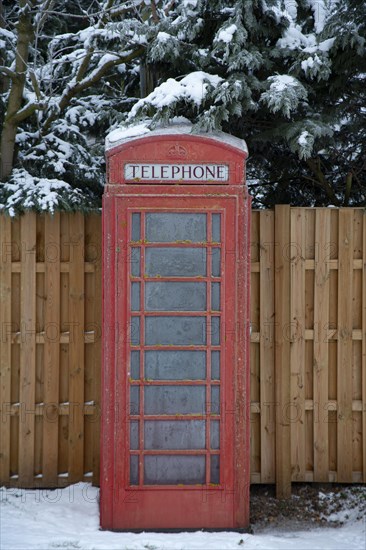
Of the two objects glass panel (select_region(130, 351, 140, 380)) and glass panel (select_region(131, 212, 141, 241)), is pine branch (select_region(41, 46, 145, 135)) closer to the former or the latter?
glass panel (select_region(131, 212, 141, 241))

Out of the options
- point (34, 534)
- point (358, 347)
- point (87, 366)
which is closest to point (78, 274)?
point (87, 366)

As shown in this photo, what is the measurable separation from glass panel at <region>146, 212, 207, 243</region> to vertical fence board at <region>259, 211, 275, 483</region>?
1.04m

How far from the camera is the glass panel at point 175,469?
5109 millimetres

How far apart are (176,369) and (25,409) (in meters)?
1.56

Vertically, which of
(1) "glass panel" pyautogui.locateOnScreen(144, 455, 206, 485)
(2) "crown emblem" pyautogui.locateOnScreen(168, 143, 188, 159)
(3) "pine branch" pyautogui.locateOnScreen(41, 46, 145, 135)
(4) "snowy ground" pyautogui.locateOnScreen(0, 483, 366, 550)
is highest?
(3) "pine branch" pyautogui.locateOnScreen(41, 46, 145, 135)

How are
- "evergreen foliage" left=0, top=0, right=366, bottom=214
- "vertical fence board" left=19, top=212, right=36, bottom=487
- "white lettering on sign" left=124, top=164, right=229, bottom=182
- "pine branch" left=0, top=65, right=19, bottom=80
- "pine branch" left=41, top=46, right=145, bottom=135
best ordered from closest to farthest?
"white lettering on sign" left=124, top=164, right=229, bottom=182, "evergreen foliage" left=0, top=0, right=366, bottom=214, "vertical fence board" left=19, top=212, right=36, bottom=487, "pine branch" left=0, top=65, right=19, bottom=80, "pine branch" left=41, top=46, right=145, bottom=135

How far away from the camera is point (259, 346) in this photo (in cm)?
599

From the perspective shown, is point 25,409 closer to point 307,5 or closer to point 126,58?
point 126,58

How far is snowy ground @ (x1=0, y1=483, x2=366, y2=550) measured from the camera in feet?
15.7

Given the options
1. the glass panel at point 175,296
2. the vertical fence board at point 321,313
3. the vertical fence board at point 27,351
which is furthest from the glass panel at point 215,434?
the vertical fence board at point 27,351

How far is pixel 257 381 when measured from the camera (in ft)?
Result: 19.7

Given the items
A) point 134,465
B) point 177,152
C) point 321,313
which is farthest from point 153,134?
point 134,465

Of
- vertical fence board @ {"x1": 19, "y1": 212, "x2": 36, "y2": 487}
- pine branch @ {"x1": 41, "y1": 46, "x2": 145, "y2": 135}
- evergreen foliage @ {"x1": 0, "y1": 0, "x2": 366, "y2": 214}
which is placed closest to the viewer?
evergreen foliage @ {"x1": 0, "y1": 0, "x2": 366, "y2": 214}

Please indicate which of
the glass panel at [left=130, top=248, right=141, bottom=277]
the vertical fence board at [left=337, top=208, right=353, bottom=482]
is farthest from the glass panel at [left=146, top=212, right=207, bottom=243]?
the vertical fence board at [left=337, top=208, right=353, bottom=482]
